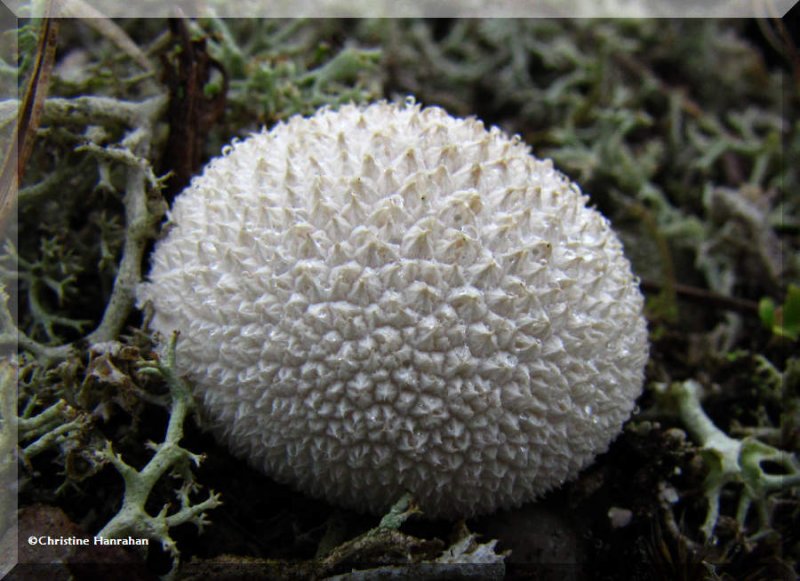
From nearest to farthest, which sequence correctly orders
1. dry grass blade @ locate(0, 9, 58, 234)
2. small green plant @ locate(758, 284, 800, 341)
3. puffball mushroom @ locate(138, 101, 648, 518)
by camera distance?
puffball mushroom @ locate(138, 101, 648, 518)
dry grass blade @ locate(0, 9, 58, 234)
small green plant @ locate(758, 284, 800, 341)

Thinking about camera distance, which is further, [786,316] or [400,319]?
[786,316]

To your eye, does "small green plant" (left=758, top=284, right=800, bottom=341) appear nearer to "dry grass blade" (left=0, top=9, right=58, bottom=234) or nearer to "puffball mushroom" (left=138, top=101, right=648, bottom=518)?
"puffball mushroom" (left=138, top=101, right=648, bottom=518)

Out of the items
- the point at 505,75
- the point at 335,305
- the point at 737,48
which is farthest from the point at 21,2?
the point at 737,48

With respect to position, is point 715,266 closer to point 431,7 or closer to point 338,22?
point 431,7

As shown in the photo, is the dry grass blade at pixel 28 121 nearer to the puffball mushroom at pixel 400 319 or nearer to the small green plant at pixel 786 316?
the puffball mushroom at pixel 400 319

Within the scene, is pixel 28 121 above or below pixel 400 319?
above

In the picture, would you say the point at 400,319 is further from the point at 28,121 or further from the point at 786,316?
the point at 786,316

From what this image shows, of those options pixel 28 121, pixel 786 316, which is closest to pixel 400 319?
pixel 28 121

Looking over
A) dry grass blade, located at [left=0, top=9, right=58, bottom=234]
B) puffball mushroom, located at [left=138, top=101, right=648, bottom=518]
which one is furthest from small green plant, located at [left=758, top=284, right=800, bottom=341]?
dry grass blade, located at [left=0, top=9, right=58, bottom=234]
